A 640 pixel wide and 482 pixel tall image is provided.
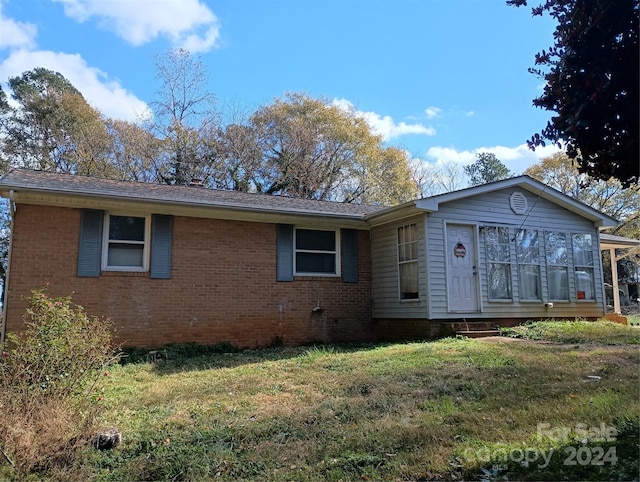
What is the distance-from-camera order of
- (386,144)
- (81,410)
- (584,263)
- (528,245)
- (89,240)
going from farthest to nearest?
(386,144) < (584,263) < (528,245) < (89,240) < (81,410)

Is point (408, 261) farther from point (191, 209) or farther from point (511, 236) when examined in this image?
point (191, 209)

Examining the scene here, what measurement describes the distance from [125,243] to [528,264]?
9.66m

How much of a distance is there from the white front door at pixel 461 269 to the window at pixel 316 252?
285 centimetres

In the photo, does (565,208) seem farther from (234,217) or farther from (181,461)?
(181,461)

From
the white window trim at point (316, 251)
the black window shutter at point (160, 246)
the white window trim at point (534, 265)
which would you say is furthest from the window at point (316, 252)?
the white window trim at point (534, 265)

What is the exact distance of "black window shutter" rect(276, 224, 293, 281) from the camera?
36.3 ft

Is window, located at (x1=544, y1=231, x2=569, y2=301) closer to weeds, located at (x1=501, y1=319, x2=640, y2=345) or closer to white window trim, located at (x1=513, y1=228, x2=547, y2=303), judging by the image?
white window trim, located at (x1=513, y1=228, x2=547, y2=303)

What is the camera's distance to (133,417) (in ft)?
16.6

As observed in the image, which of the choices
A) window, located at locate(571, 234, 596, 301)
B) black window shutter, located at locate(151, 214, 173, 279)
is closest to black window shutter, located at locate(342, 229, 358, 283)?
black window shutter, located at locate(151, 214, 173, 279)

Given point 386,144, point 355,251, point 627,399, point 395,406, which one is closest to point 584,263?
point 355,251

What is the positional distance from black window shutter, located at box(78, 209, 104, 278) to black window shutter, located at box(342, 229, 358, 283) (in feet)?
18.7

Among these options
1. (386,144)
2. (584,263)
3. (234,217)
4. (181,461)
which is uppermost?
(386,144)

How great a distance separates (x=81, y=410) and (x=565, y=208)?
40.3ft

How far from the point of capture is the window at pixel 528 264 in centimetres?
1161
